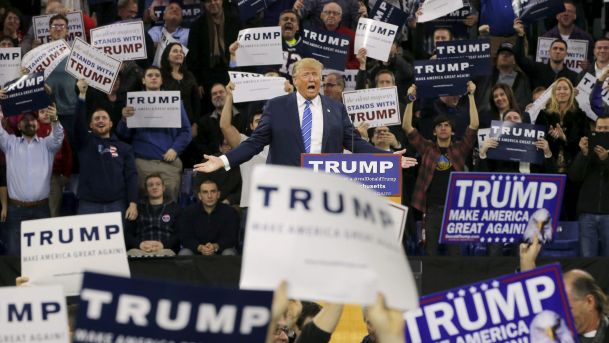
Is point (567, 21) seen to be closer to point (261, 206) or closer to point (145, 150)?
point (145, 150)

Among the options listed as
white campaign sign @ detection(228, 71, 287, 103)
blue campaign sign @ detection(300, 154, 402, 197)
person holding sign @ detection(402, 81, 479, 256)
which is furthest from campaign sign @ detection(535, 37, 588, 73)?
blue campaign sign @ detection(300, 154, 402, 197)

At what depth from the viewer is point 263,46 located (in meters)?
13.9

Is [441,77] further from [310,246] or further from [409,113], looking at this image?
→ [310,246]

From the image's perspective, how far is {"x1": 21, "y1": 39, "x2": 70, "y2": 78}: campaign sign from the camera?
44.4 feet

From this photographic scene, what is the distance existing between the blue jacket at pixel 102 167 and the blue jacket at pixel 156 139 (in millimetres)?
421

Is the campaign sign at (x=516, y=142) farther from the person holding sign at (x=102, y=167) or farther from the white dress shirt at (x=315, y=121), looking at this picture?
the white dress shirt at (x=315, y=121)

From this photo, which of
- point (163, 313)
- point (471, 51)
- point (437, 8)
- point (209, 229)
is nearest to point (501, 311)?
point (163, 313)

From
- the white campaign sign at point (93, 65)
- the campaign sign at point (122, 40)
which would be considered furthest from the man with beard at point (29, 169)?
the campaign sign at point (122, 40)

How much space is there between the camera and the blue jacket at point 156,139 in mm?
13383

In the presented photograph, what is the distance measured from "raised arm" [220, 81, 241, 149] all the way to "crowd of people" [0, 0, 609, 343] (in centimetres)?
2

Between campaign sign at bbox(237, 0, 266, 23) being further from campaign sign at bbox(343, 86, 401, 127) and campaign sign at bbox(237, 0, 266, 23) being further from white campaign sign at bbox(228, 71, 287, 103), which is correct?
campaign sign at bbox(343, 86, 401, 127)

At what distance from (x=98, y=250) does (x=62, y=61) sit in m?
6.02

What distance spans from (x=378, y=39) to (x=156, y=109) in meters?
2.42

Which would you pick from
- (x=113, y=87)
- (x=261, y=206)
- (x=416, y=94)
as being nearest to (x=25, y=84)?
(x=113, y=87)
